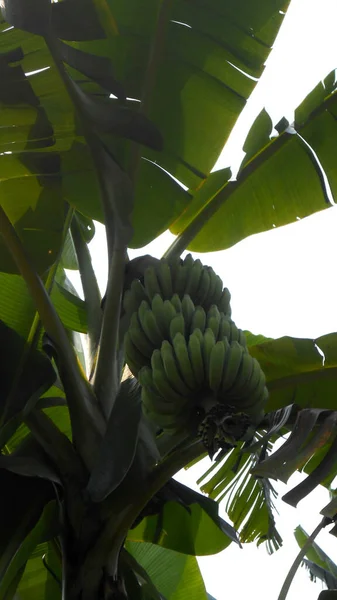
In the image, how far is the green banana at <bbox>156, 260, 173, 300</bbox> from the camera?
46.8 inches

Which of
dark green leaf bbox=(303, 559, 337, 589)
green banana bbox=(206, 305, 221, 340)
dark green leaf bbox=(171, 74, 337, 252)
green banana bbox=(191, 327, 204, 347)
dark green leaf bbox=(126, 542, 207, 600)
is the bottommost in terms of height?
dark green leaf bbox=(303, 559, 337, 589)

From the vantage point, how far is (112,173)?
4.34ft

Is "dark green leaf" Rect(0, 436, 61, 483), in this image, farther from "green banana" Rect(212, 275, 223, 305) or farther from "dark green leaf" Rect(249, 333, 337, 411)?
"dark green leaf" Rect(249, 333, 337, 411)

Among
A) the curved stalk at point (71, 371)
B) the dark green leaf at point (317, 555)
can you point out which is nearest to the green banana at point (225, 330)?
the curved stalk at point (71, 371)

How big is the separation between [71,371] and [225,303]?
1.09ft

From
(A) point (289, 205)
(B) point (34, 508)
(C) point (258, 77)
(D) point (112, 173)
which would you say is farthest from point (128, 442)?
(C) point (258, 77)

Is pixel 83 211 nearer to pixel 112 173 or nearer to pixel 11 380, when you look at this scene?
pixel 112 173

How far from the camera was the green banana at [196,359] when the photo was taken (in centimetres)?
95

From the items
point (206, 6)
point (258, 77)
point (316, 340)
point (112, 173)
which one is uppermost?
point (206, 6)

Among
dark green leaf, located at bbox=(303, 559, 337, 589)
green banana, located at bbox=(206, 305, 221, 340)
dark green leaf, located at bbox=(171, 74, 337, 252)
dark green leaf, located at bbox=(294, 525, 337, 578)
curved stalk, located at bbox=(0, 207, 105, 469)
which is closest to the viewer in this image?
green banana, located at bbox=(206, 305, 221, 340)

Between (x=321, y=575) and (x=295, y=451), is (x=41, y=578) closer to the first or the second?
(x=321, y=575)

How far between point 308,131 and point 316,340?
605mm

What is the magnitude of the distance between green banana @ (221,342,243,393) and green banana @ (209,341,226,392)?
11 mm

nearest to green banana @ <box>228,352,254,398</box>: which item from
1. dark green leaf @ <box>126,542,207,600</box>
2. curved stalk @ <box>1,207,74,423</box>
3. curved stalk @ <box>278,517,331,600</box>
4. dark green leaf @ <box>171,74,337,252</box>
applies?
curved stalk @ <box>1,207,74,423</box>
